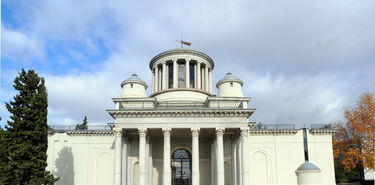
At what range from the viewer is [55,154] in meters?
34.4

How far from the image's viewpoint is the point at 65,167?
112 ft

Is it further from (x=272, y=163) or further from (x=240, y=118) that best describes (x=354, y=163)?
(x=240, y=118)

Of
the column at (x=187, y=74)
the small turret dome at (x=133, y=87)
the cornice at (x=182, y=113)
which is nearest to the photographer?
the cornice at (x=182, y=113)

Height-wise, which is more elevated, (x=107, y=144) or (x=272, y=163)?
(x=107, y=144)

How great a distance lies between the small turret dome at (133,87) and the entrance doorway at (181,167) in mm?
7786

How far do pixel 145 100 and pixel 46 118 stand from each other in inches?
357

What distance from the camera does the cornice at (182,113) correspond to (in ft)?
81.3

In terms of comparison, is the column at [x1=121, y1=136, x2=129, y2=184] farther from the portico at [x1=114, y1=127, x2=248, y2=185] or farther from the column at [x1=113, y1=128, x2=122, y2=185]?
the column at [x1=113, y1=128, x2=122, y2=185]

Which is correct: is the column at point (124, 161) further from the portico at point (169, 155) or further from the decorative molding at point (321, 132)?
the decorative molding at point (321, 132)

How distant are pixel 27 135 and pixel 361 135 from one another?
36978mm

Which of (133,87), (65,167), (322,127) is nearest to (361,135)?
(322,127)

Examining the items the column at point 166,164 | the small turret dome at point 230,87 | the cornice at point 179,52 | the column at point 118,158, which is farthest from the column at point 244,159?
the cornice at point 179,52

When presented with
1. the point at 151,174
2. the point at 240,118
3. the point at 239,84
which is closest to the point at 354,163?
the point at 239,84

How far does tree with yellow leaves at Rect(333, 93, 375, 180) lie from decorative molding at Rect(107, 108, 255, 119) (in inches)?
741
